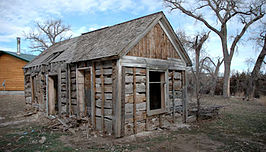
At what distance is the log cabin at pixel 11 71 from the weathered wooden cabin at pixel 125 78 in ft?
44.7

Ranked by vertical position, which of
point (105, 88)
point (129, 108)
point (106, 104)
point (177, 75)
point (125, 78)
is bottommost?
point (129, 108)

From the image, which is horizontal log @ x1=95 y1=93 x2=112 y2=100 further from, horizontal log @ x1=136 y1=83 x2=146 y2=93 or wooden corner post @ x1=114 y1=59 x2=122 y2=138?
horizontal log @ x1=136 y1=83 x2=146 y2=93

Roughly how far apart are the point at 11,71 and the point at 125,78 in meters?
19.8

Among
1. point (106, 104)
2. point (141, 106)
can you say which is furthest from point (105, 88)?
point (141, 106)

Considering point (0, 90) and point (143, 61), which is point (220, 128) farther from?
point (0, 90)

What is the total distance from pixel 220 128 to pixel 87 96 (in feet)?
18.2

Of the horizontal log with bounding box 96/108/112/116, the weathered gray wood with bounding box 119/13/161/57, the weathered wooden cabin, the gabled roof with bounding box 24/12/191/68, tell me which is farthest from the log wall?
the weathered gray wood with bounding box 119/13/161/57

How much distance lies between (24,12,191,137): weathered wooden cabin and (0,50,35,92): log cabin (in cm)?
1363

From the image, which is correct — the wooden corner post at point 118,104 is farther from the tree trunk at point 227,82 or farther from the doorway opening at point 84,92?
the tree trunk at point 227,82

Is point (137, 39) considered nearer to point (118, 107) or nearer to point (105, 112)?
point (118, 107)

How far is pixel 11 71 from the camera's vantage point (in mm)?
21578

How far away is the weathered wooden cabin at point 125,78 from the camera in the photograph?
261 inches

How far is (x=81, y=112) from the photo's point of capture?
8062 mm

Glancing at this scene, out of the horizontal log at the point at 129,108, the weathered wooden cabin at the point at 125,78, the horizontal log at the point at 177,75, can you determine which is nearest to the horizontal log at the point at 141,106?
the weathered wooden cabin at the point at 125,78
